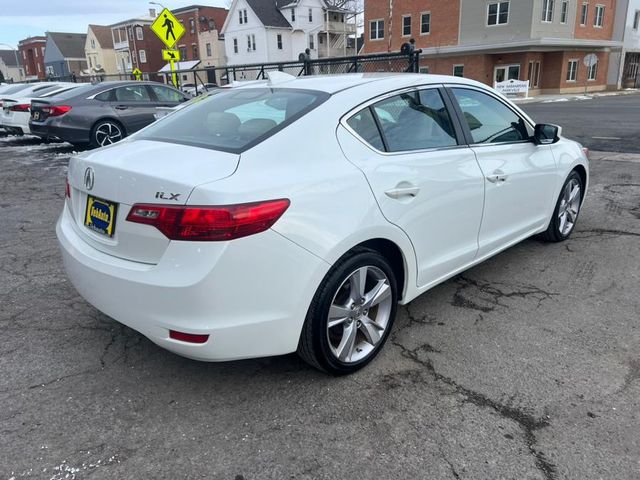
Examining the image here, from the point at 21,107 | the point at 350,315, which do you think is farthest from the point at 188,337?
the point at 21,107

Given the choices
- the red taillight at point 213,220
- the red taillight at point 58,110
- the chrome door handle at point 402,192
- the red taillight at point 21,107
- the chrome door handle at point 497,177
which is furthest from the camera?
the red taillight at point 21,107

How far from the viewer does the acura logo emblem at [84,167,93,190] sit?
110 inches

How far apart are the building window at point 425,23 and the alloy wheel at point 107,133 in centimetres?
3347

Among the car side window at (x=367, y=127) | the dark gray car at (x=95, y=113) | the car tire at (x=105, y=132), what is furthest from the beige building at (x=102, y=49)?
the car side window at (x=367, y=127)

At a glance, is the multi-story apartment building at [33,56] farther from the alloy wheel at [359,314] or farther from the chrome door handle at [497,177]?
the alloy wheel at [359,314]

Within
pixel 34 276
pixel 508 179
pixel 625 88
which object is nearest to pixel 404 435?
pixel 508 179

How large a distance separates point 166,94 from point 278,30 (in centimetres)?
4348

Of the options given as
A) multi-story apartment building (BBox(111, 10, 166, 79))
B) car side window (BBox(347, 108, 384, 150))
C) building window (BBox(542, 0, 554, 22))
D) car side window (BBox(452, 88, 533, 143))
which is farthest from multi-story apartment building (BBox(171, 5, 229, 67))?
car side window (BBox(347, 108, 384, 150))

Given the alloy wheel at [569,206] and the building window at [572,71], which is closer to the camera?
the alloy wheel at [569,206]

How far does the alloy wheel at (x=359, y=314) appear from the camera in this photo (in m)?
2.88

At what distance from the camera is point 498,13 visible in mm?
35406

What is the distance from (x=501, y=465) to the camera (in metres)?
2.32

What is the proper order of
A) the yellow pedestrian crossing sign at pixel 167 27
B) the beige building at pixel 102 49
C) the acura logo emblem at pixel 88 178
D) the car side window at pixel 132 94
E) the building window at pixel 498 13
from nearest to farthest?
the acura logo emblem at pixel 88 178 < the car side window at pixel 132 94 < the yellow pedestrian crossing sign at pixel 167 27 < the building window at pixel 498 13 < the beige building at pixel 102 49

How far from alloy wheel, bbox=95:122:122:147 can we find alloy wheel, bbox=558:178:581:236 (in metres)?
9.62
